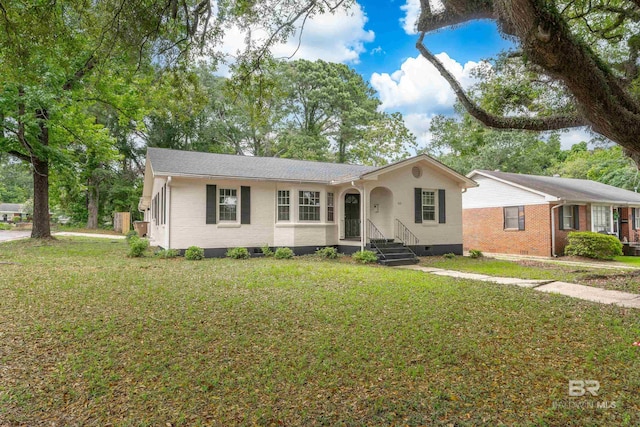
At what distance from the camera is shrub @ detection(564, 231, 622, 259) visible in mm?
14852

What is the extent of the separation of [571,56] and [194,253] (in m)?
11.0

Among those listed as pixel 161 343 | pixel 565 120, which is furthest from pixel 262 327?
pixel 565 120

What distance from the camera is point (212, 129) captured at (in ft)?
104

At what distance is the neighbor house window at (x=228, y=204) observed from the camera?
13.1m

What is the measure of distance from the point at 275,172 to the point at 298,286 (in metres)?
7.37

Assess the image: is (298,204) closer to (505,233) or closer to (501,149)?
(505,233)

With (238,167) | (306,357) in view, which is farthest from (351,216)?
(306,357)

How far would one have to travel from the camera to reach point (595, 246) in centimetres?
1490

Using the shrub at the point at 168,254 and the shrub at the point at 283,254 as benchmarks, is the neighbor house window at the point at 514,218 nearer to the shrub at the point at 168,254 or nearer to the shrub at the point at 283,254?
the shrub at the point at 283,254

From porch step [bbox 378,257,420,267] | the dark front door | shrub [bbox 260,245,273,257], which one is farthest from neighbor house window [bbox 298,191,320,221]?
porch step [bbox 378,257,420,267]

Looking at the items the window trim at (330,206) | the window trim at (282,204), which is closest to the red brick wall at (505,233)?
the window trim at (330,206)

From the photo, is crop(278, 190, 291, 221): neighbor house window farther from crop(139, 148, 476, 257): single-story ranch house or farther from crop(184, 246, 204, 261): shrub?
crop(184, 246, 204, 261): shrub

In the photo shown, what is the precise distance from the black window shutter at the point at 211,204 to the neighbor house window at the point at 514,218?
1411cm

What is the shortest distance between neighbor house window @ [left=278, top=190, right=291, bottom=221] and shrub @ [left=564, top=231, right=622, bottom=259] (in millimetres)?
12587
